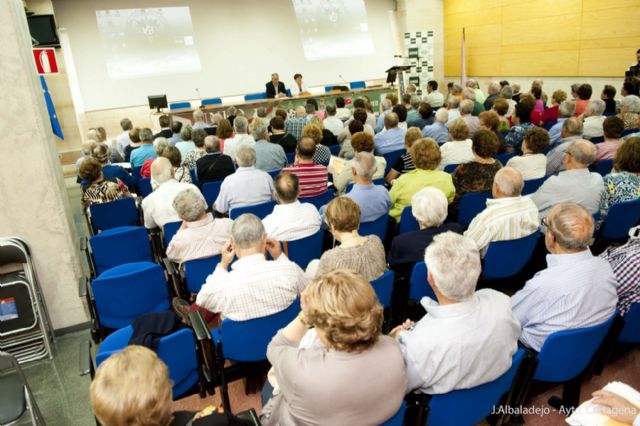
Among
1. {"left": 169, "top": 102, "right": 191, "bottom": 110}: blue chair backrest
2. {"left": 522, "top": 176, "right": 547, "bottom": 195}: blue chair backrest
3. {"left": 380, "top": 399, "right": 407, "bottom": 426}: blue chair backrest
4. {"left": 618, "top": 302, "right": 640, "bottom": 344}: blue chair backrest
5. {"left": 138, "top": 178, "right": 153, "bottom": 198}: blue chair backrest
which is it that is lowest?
{"left": 618, "top": 302, "right": 640, "bottom": 344}: blue chair backrest

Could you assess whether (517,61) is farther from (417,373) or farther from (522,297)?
(417,373)

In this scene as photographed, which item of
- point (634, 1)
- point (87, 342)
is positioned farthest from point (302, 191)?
point (634, 1)

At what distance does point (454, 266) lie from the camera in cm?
178

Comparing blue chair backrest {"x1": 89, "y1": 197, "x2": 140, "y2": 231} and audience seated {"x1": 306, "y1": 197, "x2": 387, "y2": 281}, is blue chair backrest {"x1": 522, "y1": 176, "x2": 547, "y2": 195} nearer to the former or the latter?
audience seated {"x1": 306, "y1": 197, "x2": 387, "y2": 281}

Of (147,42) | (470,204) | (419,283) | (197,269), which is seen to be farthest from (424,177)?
(147,42)

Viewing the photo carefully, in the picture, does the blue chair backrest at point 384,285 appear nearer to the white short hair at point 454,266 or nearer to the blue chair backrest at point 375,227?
the white short hair at point 454,266

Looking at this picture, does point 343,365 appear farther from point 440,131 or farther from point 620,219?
point 440,131

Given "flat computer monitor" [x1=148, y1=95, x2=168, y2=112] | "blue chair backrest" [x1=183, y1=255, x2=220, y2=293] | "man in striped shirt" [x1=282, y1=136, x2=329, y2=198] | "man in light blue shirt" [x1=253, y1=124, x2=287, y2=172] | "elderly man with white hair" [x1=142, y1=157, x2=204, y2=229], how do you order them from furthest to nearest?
"flat computer monitor" [x1=148, y1=95, x2=168, y2=112], "man in light blue shirt" [x1=253, y1=124, x2=287, y2=172], "man in striped shirt" [x1=282, y1=136, x2=329, y2=198], "elderly man with white hair" [x1=142, y1=157, x2=204, y2=229], "blue chair backrest" [x1=183, y1=255, x2=220, y2=293]

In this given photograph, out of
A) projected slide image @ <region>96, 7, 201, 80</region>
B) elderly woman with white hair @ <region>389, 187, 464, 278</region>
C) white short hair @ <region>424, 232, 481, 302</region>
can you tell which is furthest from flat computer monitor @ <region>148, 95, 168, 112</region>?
white short hair @ <region>424, 232, 481, 302</region>

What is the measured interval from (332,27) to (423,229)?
12335mm

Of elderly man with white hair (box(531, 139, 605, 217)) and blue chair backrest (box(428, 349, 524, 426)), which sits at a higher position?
elderly man with white hair (box(531, 139, 605, 217))

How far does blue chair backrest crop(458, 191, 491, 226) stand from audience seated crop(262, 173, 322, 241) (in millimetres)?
1318

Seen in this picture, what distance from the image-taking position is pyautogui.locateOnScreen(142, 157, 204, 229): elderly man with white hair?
4.05m

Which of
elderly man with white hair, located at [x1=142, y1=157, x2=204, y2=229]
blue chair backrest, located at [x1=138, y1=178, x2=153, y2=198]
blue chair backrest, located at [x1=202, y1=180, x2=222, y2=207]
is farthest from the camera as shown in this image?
blue chair backrest, located at [x1=138, y1=178, x2=153, y2=198]
